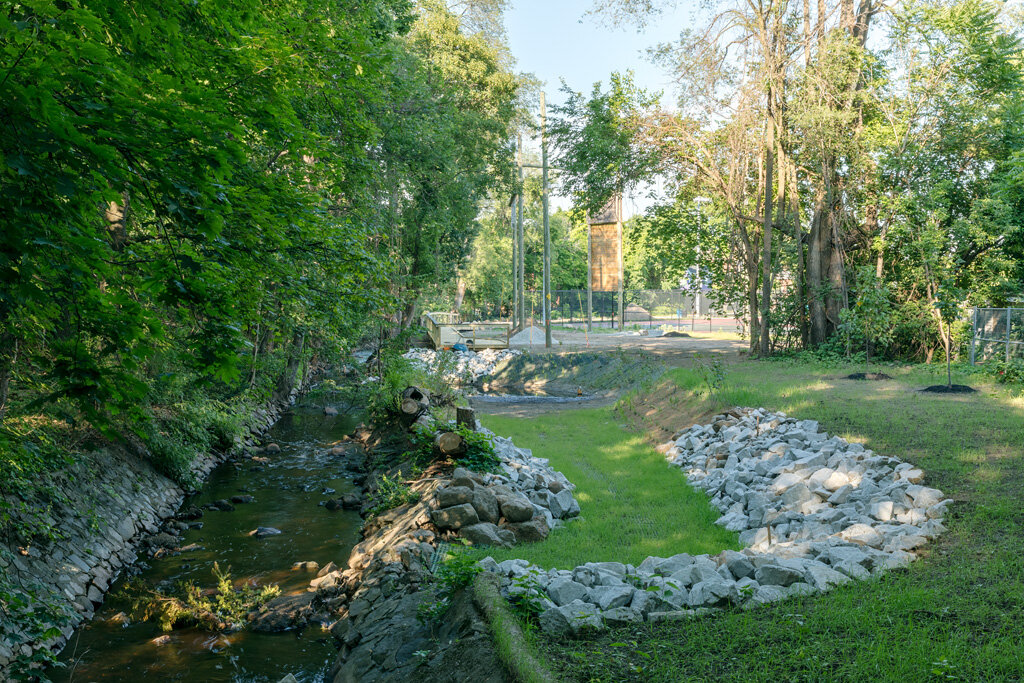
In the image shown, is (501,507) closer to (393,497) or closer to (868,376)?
(393,497)

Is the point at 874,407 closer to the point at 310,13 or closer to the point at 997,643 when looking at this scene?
the point at 997,643

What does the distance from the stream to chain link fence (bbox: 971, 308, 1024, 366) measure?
521 inches

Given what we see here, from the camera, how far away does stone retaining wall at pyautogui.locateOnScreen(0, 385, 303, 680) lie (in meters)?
5.93

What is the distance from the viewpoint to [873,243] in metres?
17.5

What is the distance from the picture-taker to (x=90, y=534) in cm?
739

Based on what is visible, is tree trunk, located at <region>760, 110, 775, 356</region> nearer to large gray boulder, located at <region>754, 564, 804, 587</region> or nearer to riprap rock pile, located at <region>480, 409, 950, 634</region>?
riprap rock pile, located at <region>480, 409, 950, 634</region>

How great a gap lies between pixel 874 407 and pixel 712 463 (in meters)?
2.73

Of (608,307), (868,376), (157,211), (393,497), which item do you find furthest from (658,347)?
(608,307)

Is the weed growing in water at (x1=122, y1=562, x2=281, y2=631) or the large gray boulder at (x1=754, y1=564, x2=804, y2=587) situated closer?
the large gray boulder at (x1=754, y1=564, x2=804, y2=587)

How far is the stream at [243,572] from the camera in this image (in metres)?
5.57

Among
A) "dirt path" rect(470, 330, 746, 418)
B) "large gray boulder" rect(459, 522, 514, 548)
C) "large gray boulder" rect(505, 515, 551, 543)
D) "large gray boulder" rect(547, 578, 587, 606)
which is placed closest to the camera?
"large gray boulder" rect(547, 578, 587, 606)

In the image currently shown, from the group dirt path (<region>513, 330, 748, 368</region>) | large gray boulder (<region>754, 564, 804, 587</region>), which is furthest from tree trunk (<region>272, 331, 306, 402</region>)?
large gray boulder (<region>754, 564, 804, 587</region>)

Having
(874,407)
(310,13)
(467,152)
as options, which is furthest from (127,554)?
(467,152)

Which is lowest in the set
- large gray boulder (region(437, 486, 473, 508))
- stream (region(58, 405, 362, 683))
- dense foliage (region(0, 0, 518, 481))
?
stream (region(58, 405, 362, 683))
